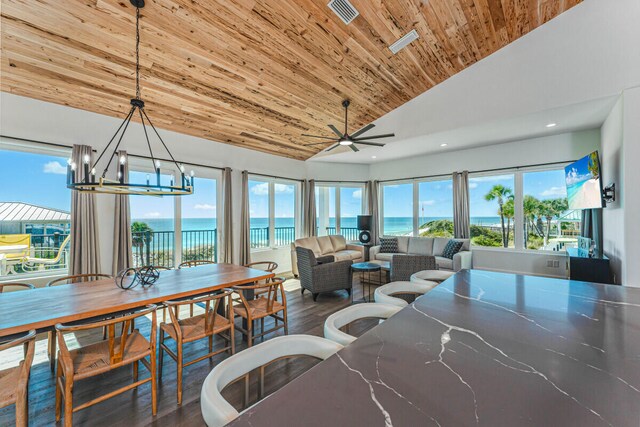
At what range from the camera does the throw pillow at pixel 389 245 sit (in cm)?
652

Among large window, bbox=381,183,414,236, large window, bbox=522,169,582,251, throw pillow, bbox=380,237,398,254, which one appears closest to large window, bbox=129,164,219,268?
throw pillow, bbox=380,237,398,254

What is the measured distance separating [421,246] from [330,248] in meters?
2.12

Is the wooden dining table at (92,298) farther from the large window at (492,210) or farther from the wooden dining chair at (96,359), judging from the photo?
the large window at (492,210)

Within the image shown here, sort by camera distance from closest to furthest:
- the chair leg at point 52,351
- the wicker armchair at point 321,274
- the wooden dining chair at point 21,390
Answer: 1. the wooden dining chair at point 21,390
2. the chair leg at point 52,351
3. the wicker armchair at point 321,274

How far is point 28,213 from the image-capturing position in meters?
3.51

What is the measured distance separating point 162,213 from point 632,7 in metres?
7.14

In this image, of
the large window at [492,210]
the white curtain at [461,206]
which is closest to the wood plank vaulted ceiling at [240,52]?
the white curtain at [461,206]

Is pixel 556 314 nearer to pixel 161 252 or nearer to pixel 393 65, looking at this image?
pixel 393 65

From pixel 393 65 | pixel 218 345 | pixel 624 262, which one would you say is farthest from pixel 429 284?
pixel 393 65

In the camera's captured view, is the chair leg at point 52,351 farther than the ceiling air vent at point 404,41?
No

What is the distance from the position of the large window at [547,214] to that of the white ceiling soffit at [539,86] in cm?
98

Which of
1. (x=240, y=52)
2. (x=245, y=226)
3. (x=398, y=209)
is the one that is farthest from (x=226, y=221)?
(x=398, y=209)

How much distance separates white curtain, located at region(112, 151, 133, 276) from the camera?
390 centimetres

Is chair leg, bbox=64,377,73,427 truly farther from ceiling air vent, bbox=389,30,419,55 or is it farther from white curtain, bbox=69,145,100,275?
ceiling air vent, bbox=389,30,419,55
